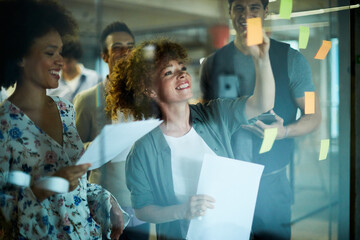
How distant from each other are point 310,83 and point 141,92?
3.88 ft

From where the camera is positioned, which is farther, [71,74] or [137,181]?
[137,181]

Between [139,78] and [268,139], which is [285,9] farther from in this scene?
[139,78]

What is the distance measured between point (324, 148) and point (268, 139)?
A: 2.52 feet

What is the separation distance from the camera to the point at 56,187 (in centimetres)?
150

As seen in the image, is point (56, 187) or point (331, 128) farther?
point (331, 128)

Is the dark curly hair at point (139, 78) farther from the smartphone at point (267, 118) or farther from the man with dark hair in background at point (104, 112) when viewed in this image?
the smartphone at point (267, 118)

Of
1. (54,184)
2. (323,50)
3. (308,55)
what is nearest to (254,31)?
(308,55)

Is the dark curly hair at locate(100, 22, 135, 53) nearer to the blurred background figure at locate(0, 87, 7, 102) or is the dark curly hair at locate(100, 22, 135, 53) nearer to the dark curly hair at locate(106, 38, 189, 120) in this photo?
the dark curly hair at locate(106, 38, 189, 120)

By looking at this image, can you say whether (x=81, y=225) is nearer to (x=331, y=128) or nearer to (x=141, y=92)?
(x=141, y=92)

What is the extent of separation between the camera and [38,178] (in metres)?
1.45

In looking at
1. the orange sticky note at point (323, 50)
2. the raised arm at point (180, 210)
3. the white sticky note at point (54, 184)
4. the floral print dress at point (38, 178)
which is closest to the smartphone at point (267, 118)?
the raised arm at point (180, 210)

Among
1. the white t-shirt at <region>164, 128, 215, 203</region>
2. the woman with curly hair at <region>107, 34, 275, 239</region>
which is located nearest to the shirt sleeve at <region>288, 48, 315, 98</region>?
the woman with curly hair at <region>107, 34, 275, 239</region>

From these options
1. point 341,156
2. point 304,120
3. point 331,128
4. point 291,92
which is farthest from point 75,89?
point 341,156

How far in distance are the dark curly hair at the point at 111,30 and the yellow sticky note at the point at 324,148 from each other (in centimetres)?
164
